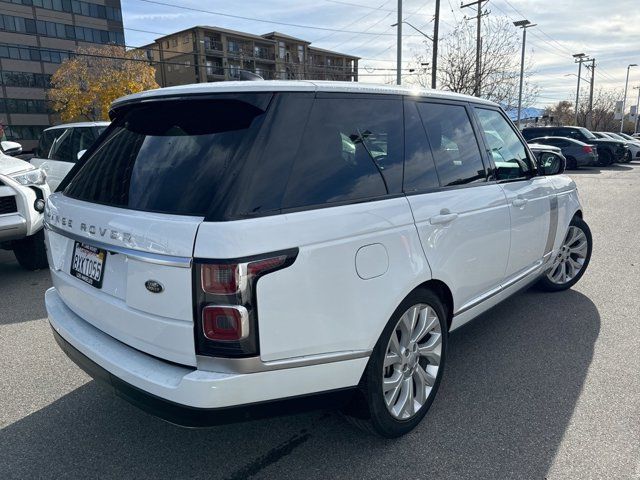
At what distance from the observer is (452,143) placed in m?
3.02

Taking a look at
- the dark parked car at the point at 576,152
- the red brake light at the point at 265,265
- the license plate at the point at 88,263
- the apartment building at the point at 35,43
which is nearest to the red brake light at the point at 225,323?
the red brake light at the point at 265,265

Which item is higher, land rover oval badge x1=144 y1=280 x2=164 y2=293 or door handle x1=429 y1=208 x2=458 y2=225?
door handle x1=429 y1=208 x2=458 y2=225

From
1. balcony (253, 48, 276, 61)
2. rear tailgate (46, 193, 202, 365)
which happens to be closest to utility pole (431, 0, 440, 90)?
rear tailgate (46, 193, 202, 365)

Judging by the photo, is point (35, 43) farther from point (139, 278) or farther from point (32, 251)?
point (139, 278)

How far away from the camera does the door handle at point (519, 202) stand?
336 centimetres

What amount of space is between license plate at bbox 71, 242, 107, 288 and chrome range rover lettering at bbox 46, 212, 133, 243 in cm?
8

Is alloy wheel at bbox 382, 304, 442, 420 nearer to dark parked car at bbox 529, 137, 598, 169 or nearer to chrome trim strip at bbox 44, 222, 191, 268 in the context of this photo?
chrome trim strip at bbox 44, 222, 191, 268

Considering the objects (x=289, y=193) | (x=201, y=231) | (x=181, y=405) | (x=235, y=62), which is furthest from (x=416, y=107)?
(x=235, y=62)

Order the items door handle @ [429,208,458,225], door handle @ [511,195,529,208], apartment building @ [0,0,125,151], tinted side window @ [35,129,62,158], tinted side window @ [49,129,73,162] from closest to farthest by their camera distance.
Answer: door handle @ [429,208,458,225] → door handle @ [511,195,529,208] → tinted side window @ [49,129,73,162] → tinted side window @ [35,129,62,158] → apartment building @ [0,0,125,151]

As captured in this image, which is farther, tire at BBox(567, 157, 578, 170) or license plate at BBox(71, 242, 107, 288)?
tire at BBox(567, 157, 578, 170)

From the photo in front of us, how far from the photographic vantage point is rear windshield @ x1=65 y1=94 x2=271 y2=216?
76.0 inches

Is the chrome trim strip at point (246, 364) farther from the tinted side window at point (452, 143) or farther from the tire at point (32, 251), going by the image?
the tire at point (32, 251)

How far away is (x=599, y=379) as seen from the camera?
3.12 m

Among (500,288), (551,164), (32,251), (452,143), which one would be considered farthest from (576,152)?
(32,251)
